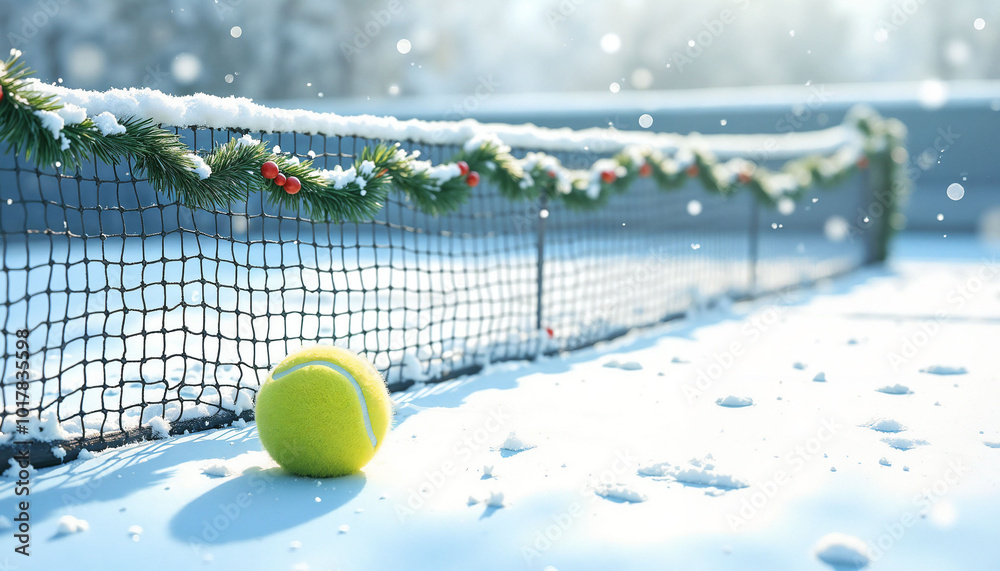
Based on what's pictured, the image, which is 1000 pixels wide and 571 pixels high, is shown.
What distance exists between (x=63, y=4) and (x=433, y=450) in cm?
2064

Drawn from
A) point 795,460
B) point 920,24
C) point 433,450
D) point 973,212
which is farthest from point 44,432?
point 920,24

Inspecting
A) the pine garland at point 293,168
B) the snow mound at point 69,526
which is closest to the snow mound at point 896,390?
the pine garland at point 293,168

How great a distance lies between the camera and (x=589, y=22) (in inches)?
1235

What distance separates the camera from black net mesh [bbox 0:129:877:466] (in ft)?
10.3

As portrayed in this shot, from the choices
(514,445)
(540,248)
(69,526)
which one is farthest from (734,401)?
(69,526)

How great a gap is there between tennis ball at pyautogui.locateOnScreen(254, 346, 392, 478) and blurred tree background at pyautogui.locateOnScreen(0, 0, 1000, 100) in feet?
57.6

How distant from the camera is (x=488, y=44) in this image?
28.0m

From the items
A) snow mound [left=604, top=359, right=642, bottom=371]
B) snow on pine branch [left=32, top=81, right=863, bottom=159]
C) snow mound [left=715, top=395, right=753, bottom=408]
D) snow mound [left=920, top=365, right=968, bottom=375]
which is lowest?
snow mound [left=604, top=359, right=642, bottom=371]

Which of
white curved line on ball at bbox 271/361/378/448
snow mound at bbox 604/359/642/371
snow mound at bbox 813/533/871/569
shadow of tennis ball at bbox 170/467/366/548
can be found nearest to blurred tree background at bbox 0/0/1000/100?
snow mound at bbox 604/359/642/371

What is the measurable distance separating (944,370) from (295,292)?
5576 millimetres

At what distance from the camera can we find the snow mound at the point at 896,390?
12.0 ft

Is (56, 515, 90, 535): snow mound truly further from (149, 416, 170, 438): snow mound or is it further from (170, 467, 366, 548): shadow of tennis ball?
(149, 416, 170, 438): snow mound

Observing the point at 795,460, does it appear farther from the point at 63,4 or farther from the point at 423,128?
the point at 63,4

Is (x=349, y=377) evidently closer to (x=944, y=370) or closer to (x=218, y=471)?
(x=218, y=471)
